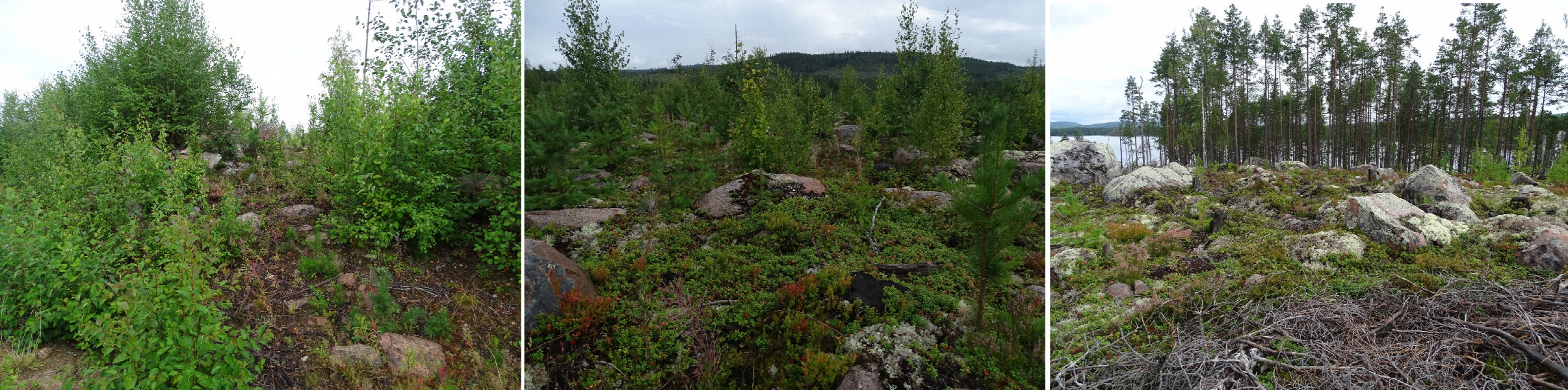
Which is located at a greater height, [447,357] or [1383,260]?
[1383,260]

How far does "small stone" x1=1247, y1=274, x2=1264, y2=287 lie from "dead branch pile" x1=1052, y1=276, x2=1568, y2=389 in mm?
264

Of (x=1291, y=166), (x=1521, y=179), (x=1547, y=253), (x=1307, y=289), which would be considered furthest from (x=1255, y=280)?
(x=1291, y=166)

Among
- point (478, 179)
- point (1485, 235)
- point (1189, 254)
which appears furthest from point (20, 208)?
point (1485, 235)

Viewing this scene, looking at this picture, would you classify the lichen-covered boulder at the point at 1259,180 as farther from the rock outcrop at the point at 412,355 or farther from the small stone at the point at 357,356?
the small stone at the point at 357,356

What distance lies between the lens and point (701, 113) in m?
2.29

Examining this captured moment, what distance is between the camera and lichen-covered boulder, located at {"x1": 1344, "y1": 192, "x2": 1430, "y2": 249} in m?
4.83

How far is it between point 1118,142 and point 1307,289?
176 centimetres

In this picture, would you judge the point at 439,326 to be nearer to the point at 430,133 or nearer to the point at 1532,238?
the point at 430,133

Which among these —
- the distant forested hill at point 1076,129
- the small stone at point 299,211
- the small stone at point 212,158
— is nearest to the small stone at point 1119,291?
the distant forested hill at point 1076,129

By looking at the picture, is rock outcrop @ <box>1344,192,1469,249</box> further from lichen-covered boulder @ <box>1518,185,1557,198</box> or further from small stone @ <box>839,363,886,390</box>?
small stone @ <box>839,363,886,390</box>

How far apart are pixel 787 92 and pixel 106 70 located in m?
9.13

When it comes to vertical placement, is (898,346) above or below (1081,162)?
below

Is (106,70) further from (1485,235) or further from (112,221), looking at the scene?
(1485,235)

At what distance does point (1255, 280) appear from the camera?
13.8ft
